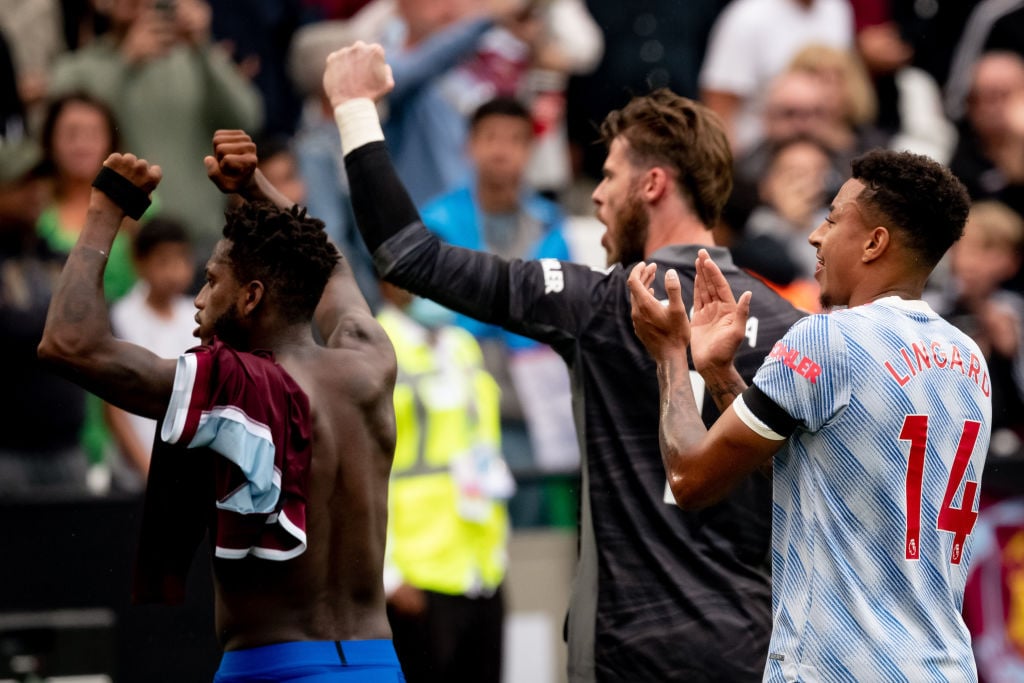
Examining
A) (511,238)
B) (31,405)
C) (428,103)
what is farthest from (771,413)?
(428,103)

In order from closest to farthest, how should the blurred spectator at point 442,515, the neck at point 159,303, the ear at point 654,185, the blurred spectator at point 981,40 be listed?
the ear at point 654,185
the blurred spectator at point 442,515
the neck at point 159,303
the blurred spectator at point 981,40

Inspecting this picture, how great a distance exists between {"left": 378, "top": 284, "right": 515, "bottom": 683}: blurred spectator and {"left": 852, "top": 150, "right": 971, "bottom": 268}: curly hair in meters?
3.56

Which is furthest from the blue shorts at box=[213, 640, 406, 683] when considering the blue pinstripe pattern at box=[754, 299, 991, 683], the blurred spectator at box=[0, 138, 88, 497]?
the blurred spectator at box=[0, 138, 88, 497]

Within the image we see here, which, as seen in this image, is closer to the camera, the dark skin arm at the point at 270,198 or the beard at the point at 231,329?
the beard at the point at 231,329

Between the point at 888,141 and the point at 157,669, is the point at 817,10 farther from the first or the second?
the point at 157,669

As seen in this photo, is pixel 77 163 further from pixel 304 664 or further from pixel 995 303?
pixel 995 303

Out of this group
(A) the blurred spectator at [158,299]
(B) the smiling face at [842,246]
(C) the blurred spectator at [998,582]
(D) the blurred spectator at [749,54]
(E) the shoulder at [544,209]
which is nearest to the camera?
(B) the smiling face at [842,246]

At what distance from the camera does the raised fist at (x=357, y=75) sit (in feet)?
16.5

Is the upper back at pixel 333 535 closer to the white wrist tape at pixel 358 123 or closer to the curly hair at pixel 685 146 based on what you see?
the white wrist tape at pixel 358 123

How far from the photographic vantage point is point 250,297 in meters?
4.53

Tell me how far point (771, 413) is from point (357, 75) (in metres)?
1.84

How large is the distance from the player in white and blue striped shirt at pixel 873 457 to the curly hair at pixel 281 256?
1.09 m

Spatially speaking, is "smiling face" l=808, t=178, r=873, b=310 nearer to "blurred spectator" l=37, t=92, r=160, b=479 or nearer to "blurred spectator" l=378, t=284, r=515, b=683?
"blurred spectator" l=378, t=284, r=515, b=683

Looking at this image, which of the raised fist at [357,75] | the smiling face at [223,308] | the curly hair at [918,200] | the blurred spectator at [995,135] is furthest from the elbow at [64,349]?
the blurred spectator at [995,135]
